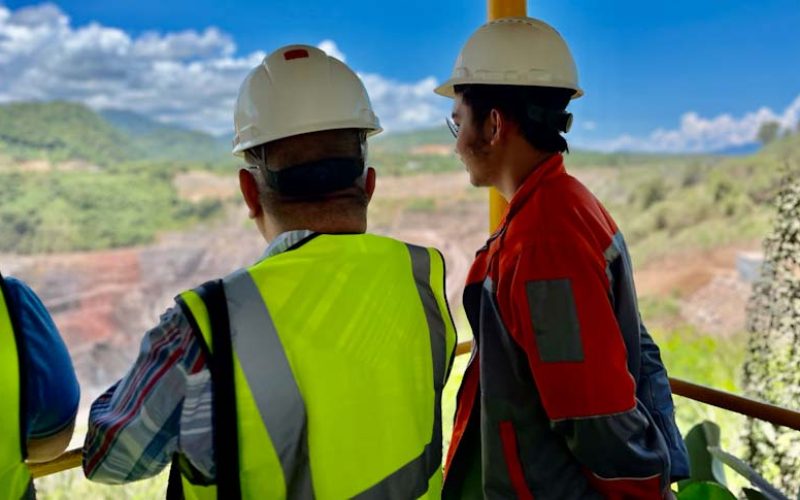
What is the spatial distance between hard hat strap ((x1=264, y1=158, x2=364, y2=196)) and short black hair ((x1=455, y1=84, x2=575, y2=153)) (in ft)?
2.10

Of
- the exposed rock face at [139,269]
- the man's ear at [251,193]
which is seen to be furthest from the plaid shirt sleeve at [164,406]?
the exposed rock face at [139,269]

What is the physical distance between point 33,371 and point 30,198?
42.0 feet

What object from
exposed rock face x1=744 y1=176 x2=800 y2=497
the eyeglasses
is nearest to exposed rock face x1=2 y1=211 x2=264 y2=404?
exposed rock face x1=744 y1=176 x2=800 y2=497

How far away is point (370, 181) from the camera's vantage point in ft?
4.19

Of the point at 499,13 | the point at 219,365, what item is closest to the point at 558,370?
the point at 219,365

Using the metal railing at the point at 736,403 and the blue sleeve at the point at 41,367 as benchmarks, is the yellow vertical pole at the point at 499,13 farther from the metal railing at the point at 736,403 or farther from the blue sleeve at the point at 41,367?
the blue sleeve at the point at 41,367

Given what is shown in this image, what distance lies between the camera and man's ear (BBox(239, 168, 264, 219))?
1.24m

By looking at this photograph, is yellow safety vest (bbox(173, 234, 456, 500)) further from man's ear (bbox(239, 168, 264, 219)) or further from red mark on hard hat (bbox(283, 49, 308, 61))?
red mark on hard hat (bbox(283, 49, 308, 61))

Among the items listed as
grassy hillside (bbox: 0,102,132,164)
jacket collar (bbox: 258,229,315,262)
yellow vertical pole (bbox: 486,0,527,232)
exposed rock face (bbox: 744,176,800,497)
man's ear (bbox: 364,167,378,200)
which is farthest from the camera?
grassy hillside (bbox: 0,102,132,164)

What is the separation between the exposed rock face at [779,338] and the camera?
428cm

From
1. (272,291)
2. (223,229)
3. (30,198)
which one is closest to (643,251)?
(223,229)

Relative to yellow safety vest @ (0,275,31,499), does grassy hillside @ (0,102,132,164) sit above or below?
above

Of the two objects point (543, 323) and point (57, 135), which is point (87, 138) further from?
point (543, 323)

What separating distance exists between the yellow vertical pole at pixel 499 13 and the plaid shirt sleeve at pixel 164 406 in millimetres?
1610
